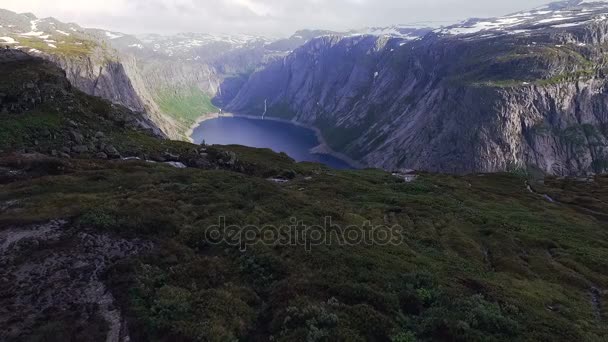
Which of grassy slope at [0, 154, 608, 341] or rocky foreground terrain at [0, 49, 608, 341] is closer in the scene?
rocky foreground terrain at [0, 49, 608, 341]

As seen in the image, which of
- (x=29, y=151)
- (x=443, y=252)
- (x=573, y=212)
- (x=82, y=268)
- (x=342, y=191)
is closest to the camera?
(x=82, y=268)

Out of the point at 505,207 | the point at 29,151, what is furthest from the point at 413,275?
the point at 505,207

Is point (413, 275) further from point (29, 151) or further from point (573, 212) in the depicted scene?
point (573, 212)

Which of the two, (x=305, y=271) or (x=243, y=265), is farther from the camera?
(x=243, y=265)

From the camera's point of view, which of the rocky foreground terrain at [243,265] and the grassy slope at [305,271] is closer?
the rocky foreground terrain at [243,265]

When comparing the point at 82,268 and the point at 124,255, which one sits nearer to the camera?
the point at 82,268

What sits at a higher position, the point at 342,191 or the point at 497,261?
the point at 497,261

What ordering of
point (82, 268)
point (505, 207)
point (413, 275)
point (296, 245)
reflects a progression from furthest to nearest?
point (505, 207), point (296, 245), point (413, 275), point (82, 268)

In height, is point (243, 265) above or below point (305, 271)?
below
